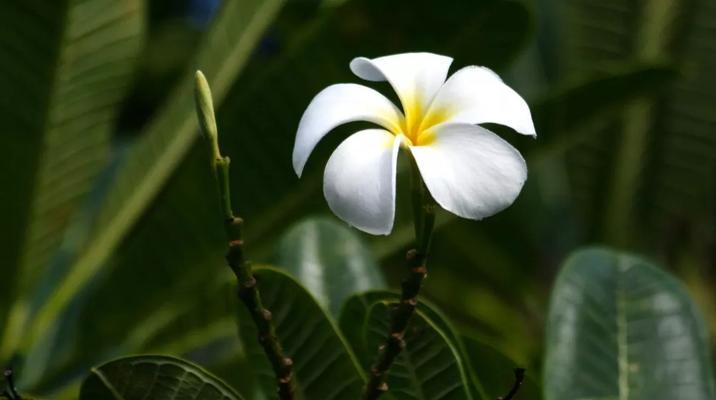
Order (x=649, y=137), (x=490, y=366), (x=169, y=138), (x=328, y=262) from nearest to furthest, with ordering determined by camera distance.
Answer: (x=490, y=366), (x=328, y=262), (x=169, y=138), (x=649, y=137)

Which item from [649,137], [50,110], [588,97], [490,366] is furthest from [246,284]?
[649,137]

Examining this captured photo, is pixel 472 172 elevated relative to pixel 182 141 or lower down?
elevated

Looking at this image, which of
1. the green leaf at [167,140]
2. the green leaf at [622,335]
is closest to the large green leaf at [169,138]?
the green leaf at [167,140]

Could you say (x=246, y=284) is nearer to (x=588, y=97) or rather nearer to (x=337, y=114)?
(x=337, y=114)

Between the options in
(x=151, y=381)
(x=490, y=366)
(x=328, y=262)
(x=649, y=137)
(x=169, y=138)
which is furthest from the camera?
(x=649, y=137)

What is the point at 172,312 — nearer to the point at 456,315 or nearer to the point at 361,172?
the point at 456,315

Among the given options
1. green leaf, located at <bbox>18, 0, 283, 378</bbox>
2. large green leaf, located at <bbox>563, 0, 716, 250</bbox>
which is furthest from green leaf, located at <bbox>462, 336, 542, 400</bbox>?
large green leaf, located at <bbox>563, 0, 716, 250</bbox>

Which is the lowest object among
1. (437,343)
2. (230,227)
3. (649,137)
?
(649,137)
